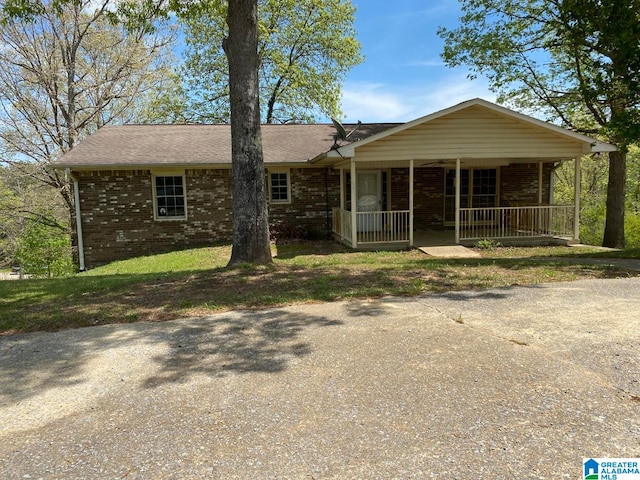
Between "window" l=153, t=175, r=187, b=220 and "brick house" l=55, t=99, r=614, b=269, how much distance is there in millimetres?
34

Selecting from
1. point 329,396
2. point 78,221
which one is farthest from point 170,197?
point 329,396

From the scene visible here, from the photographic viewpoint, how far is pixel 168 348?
4.48 m

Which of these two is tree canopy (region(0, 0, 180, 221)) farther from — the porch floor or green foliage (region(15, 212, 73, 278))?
the porch floor

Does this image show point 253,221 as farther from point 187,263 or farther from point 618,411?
point 618,411

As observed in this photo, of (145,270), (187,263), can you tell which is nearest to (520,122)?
(187,263)

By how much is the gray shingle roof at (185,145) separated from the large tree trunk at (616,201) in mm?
8193

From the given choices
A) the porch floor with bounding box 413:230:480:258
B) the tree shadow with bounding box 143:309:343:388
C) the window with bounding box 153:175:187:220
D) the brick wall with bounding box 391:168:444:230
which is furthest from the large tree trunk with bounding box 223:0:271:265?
the brick wall with bounding box 391:168:444:230

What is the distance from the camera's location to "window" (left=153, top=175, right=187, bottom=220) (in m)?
15.0

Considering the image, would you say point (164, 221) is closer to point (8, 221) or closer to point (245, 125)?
point (245, 125)

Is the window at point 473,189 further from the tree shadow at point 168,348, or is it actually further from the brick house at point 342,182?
the tree shadow at point 168,348

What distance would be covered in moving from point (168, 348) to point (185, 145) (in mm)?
12848

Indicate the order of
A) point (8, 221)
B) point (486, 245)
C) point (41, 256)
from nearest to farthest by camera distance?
point (486, 245) < point (41, 256) < point (8, 221)

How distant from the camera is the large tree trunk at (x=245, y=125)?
8.42 metres

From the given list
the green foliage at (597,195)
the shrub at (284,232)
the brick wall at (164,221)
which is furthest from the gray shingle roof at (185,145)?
the green foliage at (597,195)
